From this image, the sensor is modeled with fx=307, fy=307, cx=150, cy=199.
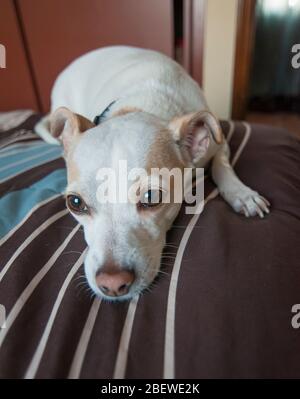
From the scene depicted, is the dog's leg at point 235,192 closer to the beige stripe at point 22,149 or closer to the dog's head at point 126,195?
the dog's head at point 126,195

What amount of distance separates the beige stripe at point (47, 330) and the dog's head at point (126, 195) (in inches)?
2.5

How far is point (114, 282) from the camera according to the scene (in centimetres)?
86

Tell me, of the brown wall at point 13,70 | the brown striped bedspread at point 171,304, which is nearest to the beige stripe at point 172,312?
the brown striped bedspread at point 171,304

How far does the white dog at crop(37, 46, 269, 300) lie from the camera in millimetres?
913

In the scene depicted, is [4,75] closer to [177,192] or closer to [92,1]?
[92,1]

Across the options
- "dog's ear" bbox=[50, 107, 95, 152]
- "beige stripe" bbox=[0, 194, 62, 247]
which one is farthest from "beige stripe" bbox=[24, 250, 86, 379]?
"dog's ear" bbox=[50, 107, 95, 152]

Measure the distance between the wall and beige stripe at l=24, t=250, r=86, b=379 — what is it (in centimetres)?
255

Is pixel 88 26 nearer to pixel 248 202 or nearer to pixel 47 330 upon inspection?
pixel 248 202

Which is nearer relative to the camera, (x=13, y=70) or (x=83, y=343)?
(x=83, y=343)

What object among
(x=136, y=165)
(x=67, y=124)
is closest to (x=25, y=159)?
(x=67, y=124)

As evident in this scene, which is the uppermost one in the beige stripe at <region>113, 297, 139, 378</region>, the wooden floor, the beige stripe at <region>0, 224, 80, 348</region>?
the beige stripe at <region>0, 224, 80, 348</region>

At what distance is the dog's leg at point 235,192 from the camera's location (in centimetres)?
113

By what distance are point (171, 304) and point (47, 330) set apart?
1.09 ft

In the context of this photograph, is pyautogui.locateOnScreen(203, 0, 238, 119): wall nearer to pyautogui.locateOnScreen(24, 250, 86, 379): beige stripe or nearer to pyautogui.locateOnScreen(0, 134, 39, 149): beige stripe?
pyautogui.locateOnScreen(0, 134, 39, 149): beige stripe
